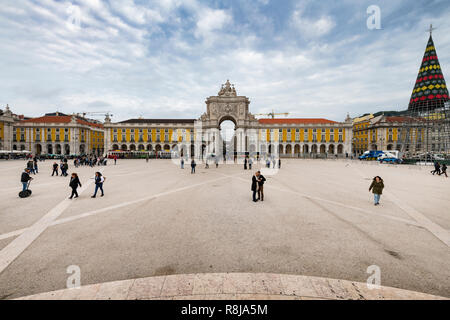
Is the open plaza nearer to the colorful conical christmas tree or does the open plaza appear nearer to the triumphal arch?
the colorful conical christmas tree

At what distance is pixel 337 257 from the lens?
400 centimetres

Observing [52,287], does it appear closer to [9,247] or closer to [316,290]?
[9,247]

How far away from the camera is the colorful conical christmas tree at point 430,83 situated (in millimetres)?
35062

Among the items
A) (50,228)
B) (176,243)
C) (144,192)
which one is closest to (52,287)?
(176,243)

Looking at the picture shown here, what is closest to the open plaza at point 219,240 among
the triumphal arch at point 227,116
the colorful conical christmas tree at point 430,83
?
the colorful conical christmas tree at point 430,83

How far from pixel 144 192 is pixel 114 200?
1.69 meters

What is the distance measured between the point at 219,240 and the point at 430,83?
167ft

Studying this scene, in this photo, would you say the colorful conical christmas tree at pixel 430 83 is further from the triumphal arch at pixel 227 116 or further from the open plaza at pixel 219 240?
the open plaza at pixel 219 240

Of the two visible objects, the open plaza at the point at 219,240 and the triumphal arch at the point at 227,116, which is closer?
the open plaza at the point at 219,240

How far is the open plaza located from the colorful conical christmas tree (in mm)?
40675

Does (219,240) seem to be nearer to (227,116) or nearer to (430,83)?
(430,83)

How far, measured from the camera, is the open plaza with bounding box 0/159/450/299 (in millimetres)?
3477

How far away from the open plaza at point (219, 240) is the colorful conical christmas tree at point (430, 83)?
40675 millimetres
